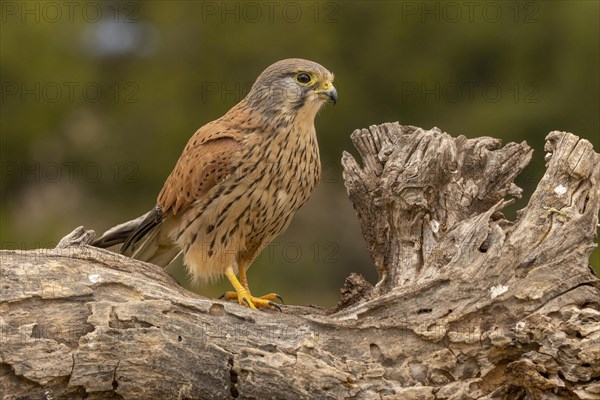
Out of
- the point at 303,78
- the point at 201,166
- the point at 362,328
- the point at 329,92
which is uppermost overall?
the point at 303,78

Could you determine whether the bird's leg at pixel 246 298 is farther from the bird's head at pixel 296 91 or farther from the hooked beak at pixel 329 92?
the hooked beak at pixel 329 92

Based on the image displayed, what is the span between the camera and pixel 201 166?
5.52 metres

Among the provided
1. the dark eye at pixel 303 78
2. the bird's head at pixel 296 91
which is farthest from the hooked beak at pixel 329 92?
the dark eye at pixel 303 78

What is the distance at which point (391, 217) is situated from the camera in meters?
5.25

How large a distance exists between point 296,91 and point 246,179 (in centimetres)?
58

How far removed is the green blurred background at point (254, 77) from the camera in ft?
51.2

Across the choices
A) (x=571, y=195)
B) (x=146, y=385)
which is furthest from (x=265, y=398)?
(x=571, y=195)

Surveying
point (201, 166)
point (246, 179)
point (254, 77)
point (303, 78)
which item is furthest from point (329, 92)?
point (254, 77)

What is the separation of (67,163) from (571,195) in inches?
488

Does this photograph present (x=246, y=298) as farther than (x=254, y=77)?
No

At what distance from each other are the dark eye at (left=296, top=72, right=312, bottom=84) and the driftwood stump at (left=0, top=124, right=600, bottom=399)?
48.6 inches

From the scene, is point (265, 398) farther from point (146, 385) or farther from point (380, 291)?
point (380, 291)

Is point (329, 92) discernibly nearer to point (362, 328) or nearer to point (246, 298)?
point (246, 298)

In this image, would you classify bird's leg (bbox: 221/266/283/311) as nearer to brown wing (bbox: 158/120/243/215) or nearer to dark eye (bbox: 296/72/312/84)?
brown wing (bbox: 158/120/243/215)
